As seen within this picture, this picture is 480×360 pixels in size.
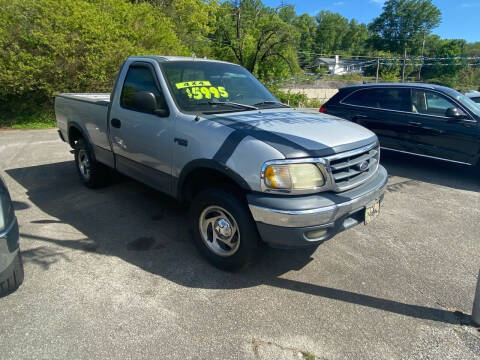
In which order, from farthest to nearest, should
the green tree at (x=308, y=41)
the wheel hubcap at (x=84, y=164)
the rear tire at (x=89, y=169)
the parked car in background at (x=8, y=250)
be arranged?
the green tree at (x=308, y=41) < the wheel hubcap at (x=84, y=164) < the rear tire at (x=89, y=169) < the parked car in background at (x=8, y=250)

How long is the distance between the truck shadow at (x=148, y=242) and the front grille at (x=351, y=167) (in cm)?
96

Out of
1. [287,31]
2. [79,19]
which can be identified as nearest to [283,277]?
A: [79,19]

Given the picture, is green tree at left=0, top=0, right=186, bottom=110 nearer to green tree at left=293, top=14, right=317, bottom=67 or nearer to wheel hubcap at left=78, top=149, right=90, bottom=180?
wheel hubcap at left=78, top=149, right=90, bottom=180

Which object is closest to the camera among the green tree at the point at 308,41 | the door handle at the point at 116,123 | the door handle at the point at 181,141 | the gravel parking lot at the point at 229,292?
the gravel parking lot at the point at 229,292

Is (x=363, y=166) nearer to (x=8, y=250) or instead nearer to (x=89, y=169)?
(x=8, y=250)

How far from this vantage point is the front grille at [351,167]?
271 cm

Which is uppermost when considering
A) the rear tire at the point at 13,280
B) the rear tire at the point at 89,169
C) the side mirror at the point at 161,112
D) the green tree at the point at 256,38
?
the green tree at the point at 256,38

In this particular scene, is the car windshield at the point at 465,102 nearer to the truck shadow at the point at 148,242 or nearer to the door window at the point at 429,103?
the door window at the point at 429,103

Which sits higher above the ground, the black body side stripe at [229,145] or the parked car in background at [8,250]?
the black body side stripe at [229,145]

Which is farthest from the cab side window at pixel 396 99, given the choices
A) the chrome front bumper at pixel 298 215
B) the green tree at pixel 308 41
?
the green tree at pixel 308 41

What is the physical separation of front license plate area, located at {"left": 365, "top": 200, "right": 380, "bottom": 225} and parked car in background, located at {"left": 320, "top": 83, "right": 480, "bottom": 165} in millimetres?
3930

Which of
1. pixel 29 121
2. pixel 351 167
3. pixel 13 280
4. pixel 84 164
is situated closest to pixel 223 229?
pixel 351 167

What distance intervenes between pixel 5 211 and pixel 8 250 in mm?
293

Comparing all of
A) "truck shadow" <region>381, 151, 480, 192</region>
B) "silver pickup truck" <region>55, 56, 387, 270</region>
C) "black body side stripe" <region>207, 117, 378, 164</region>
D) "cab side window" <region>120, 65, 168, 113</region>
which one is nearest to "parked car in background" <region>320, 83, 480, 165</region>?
"truck shadow" <region>381, 151, 480, 192</region>
